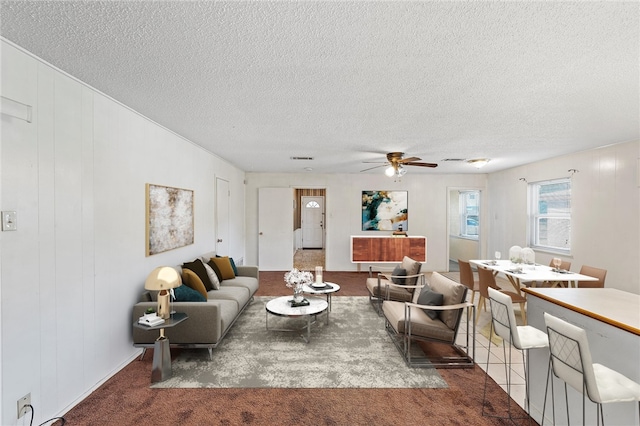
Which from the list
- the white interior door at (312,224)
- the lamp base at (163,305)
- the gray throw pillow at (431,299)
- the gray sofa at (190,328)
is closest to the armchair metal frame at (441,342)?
the gray throw pillow at (431,299)

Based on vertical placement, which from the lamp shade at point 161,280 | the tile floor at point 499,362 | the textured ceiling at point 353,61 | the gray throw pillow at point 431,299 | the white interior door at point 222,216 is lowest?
the tile floor at point 499,362

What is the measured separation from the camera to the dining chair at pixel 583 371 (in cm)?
131

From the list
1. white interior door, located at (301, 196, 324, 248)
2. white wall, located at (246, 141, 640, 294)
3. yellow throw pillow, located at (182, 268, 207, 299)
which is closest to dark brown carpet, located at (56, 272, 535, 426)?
yellow throw pillow, located at (182, 268, 207, 299)

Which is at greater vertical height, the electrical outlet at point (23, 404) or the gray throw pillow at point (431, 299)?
the gray throw pillow at point (431, 299)

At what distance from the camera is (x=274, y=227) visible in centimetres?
714

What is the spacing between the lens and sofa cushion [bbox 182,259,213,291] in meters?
3.63

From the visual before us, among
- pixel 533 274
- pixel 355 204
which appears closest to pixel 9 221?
pixel 533 274

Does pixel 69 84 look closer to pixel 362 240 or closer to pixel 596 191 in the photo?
pixel 362 240

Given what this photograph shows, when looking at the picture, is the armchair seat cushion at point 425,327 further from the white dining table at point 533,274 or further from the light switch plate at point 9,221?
the light switch plate at point 9,221

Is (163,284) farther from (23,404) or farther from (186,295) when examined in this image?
(23,404)

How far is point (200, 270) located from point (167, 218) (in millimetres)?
792

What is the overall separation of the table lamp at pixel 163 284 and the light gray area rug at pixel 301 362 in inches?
24.4

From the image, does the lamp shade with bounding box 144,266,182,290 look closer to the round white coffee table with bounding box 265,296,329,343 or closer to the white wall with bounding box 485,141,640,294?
the round white coffee table with bounding box 265,296,329,343

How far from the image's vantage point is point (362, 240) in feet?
21.8
